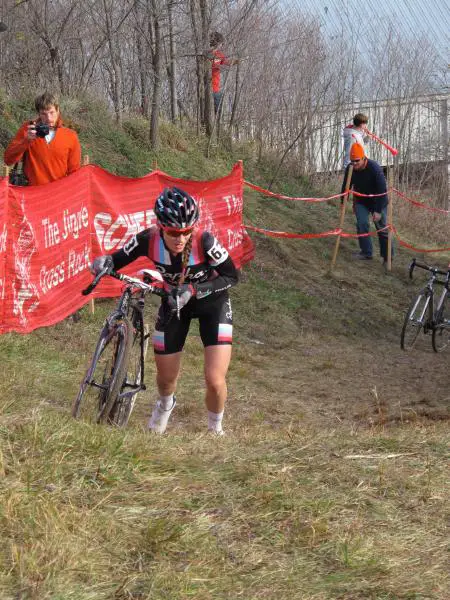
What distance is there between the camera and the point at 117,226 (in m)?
10.8

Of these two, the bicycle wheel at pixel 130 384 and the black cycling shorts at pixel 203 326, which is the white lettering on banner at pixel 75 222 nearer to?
the bicycle wheel at pixel 130 384

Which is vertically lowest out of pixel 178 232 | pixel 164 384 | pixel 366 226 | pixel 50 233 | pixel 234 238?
pixel 366 226

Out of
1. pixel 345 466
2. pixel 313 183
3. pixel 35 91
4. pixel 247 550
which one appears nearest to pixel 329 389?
pixel 345 466

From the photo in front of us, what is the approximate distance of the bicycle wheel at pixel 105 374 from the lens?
6.05m

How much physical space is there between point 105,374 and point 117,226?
4782 mm

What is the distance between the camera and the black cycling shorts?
6.37m

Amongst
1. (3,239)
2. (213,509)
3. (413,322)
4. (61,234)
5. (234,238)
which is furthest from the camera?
(234,238)

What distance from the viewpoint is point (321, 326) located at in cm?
1281

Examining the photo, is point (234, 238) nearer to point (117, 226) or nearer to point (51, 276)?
point (117, 226)

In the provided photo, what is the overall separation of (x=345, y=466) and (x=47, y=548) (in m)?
1.84

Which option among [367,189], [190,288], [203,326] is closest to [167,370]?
[203,326]

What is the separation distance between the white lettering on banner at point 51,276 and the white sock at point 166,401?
3236mm

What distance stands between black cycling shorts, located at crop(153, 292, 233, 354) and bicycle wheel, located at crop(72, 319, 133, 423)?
0.25m

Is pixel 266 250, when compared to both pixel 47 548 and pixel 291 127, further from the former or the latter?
pixel 47 548
